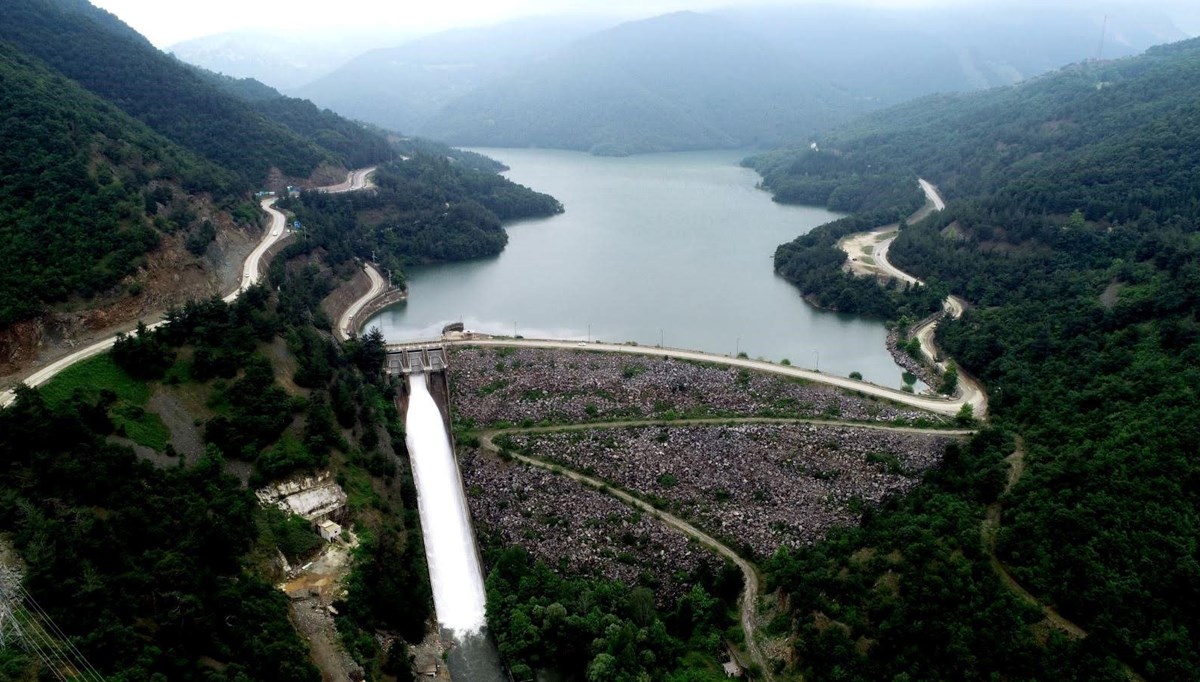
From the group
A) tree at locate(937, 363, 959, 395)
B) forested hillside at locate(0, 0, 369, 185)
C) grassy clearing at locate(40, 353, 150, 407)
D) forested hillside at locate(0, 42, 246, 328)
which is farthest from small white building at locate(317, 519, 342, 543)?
forested hillside at locate(0, 0, 369, 185)

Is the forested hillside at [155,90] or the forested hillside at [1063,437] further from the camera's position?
the forested hillside at [155,90]

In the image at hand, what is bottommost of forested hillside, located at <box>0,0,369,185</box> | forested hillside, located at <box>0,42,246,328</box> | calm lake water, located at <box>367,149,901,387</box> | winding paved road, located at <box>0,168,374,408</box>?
calm lake water, located at <box>367,149,901,387</box>

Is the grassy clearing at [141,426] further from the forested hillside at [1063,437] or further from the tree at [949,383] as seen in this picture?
the tree at [949,383]

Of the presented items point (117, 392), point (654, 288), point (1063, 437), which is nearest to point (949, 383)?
point (1063, 437)

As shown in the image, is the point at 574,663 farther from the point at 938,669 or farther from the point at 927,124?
the point at 927,124

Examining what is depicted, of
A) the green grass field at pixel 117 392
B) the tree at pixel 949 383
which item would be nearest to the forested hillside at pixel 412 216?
the green grass field at pixel 117 392

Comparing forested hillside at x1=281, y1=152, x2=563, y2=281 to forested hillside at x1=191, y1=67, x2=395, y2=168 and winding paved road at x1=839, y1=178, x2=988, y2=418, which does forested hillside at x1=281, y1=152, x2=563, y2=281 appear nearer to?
forested hillside at x1=191, y1=67, x2=395, y2=168

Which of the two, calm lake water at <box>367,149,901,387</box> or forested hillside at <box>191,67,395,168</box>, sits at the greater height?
forested hillside at <box>191,67,395,168</box>

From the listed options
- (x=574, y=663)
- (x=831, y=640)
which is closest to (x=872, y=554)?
(x=831, y=640)

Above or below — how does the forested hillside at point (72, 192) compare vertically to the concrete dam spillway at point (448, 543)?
above
